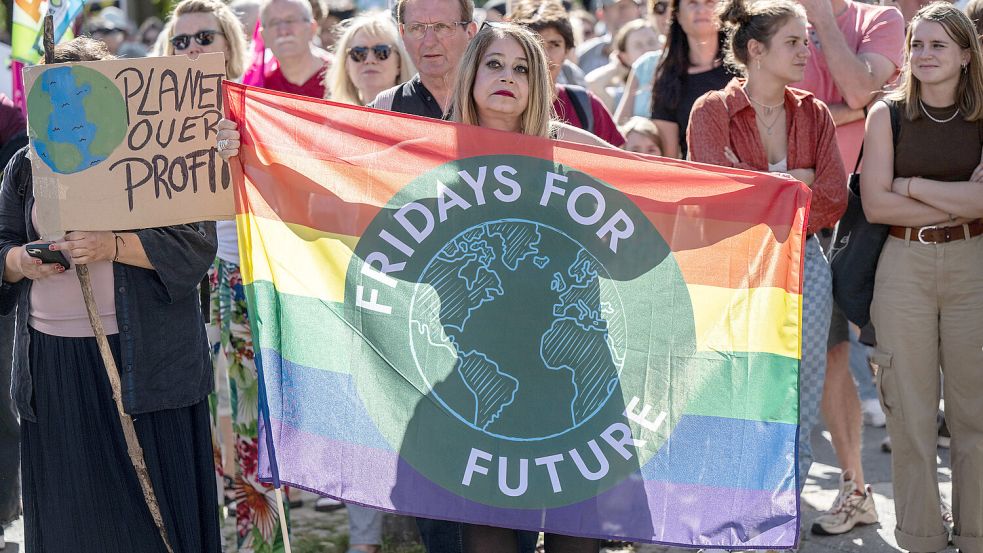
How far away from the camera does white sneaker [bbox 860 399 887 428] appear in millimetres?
6203

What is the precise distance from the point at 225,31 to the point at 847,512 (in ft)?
11.1

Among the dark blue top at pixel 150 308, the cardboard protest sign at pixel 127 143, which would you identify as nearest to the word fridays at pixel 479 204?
the cardboard protest sign at pixel 127 143

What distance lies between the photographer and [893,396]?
431 centimetres

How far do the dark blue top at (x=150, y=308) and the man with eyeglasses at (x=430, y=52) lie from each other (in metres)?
0.97

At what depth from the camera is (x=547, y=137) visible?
3463 mm

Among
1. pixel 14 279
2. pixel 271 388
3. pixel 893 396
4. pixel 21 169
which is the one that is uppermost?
pixel 21 169

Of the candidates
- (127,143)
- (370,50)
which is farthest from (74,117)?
(370,50)

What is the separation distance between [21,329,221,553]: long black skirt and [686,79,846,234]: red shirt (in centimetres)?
222

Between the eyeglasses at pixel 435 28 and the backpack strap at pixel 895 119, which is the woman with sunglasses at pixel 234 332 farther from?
the backpack strap at pixel 895 119

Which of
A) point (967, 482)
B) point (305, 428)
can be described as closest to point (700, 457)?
point (305, 428)

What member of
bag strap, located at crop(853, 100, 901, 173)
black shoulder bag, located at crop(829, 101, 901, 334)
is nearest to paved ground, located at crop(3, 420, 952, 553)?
black shoulder bag, located at crop(829, 101, 901, 334)

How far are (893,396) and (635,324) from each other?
5.02 ft

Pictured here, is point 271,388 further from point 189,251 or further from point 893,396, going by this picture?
point 893,396

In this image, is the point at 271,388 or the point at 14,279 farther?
the point at 14,279
